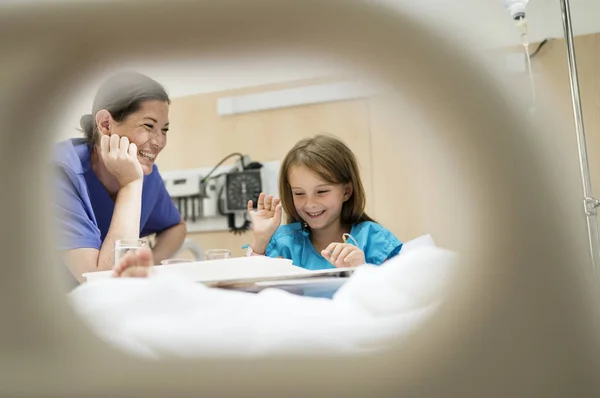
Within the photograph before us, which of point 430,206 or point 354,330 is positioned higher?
point 430,206

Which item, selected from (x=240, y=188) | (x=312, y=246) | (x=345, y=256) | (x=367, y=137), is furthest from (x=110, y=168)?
(x=367, y=137)

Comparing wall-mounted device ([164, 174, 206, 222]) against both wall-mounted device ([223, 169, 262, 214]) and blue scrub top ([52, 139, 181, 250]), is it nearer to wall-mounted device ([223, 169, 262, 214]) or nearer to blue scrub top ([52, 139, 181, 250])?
wall-mounted device ([223, 169, 262, 214])

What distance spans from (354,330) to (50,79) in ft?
0.70

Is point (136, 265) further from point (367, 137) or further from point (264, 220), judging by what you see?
point (367, 137)

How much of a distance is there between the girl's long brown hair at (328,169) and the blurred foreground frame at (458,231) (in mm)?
864

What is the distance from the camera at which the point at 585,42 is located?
5.04ft

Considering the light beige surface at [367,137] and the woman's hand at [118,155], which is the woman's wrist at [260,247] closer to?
the woman's hand at [118,155]

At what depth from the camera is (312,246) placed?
3.74 feet

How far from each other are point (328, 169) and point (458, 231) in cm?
86

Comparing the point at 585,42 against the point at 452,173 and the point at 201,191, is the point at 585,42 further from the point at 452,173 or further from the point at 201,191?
the point at 452,173

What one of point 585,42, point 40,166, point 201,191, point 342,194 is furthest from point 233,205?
point 40,166

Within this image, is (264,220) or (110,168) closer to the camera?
(110,168)

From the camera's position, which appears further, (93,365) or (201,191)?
(201,191)

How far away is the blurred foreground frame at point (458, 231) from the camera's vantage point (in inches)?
9.5
